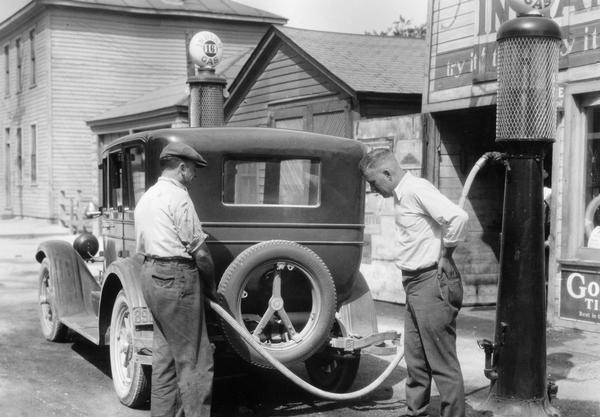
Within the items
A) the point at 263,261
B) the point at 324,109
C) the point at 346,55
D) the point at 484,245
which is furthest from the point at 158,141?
the point at 346,55

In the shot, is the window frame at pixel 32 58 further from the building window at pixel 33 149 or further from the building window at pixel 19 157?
the building window at pixel 19 157

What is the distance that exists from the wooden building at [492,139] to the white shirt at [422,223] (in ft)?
13.7

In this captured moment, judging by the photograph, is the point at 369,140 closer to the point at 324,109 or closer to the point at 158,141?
the point at 324,109

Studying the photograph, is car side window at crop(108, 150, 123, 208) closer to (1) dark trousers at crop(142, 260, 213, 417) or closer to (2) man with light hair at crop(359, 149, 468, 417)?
(1) dark trousers at crop(142, 260, 213, 417)

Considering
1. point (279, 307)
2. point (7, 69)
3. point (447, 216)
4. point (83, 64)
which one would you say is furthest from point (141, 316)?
point (7, 69)

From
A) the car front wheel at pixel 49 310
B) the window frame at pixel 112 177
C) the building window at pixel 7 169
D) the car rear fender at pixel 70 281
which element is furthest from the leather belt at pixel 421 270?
the building window at pixel 7 169

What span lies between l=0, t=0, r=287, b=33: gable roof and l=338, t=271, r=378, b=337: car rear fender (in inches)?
901

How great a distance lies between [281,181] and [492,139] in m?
5.35

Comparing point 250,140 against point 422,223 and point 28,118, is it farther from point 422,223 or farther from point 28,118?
point 28,118

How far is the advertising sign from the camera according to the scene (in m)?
8.48

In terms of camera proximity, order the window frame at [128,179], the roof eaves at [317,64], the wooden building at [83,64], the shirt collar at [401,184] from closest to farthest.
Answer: the shirt collar at [401,184] → the window frame at [128,179] → the roof eaves at [317,64] → the wooden building at [83,64]

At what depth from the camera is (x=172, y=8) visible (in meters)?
27.9

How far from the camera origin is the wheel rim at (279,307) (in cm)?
559

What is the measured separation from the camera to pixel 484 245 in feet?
35.2
